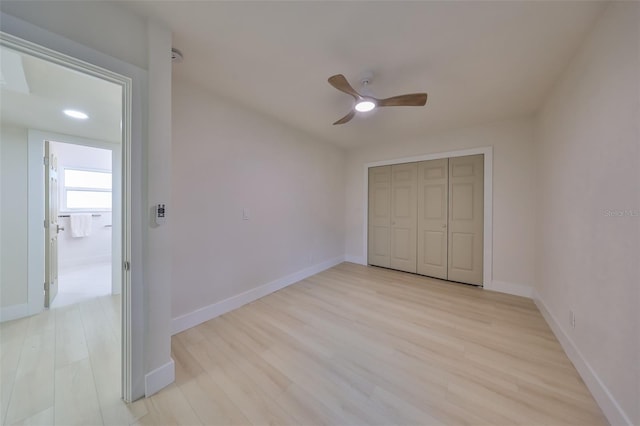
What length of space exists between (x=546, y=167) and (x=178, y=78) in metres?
3.93

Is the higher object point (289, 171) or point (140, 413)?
point (289, 171)

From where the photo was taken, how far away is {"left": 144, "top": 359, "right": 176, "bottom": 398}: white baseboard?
4.50 feet

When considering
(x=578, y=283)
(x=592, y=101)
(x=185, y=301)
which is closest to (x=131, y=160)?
(x=185, y=301)

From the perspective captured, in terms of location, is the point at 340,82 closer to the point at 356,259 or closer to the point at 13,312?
the point at 356,259

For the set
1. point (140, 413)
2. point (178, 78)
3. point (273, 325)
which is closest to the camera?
point (140, 413)

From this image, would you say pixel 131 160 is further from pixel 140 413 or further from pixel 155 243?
pixel 140 413

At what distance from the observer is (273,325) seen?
2.20 m

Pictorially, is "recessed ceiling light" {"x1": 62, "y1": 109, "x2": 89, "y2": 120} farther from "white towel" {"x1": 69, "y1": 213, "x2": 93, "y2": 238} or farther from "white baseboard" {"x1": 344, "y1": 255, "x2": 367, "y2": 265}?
"white baseboard" {"x1": 344, "y1": 255, "x2": 367, "y2": 265}

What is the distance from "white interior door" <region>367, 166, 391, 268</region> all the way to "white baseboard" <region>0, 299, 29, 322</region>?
4.66 metres

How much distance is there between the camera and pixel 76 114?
2.24 m

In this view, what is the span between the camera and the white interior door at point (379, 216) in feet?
13.5

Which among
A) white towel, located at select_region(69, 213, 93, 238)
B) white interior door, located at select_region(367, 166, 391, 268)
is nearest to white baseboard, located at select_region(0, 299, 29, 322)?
white towel, located at select_region(69, 213, 93, 238)

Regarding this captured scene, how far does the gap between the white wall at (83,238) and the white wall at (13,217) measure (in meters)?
2.25

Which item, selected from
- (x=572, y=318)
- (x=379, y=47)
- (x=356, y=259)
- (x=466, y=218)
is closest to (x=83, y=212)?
(x=356, y=259)
